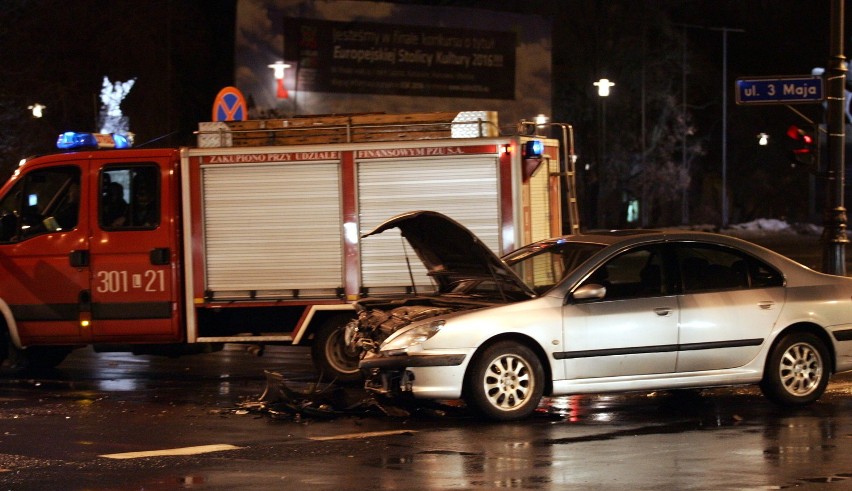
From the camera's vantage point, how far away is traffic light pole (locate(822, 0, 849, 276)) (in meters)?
14.0

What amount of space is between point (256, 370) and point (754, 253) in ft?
18.8

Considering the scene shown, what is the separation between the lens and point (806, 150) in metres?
16.0

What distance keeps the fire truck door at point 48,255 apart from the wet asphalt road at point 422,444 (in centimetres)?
78

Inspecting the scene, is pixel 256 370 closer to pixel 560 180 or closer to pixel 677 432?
pixel 560 180

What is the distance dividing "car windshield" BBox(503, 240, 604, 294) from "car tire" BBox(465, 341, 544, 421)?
1.92 ft

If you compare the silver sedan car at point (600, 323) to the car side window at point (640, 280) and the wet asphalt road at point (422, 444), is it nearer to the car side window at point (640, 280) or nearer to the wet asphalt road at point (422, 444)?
the car side window at point (640, 280)

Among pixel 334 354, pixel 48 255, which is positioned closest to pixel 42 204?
pixel 48 255

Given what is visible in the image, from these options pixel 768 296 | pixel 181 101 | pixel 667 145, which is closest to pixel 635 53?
pixel 667 145

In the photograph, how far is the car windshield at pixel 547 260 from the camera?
9.27 meters

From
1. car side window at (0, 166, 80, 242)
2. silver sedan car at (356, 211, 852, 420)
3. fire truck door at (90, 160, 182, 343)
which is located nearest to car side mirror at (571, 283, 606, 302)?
silver sedan car at (356, 211, 852, 420)

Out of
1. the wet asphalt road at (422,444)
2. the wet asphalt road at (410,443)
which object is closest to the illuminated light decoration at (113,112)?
the wet asphalt road at (410,443)

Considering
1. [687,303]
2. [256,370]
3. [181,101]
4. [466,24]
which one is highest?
[466,24]

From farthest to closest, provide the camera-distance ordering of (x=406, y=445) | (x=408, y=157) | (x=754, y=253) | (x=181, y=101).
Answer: (x=181, y=101) → (x=408, y=157) → (x=754, y=253) → (x=406, y=445)

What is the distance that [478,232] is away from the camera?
1122 cm
